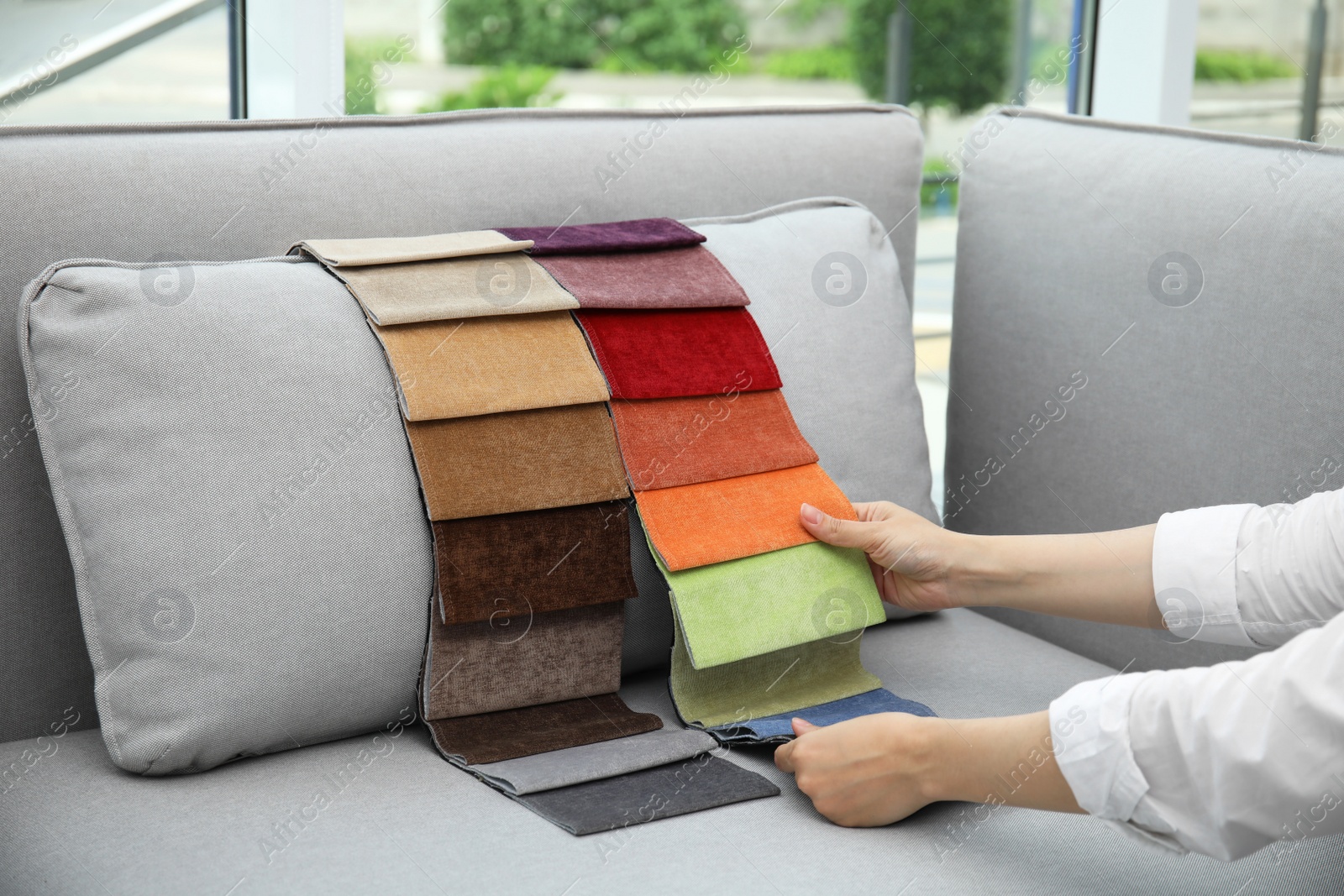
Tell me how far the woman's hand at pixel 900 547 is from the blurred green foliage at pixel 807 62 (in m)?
8.42

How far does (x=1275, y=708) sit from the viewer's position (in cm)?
65

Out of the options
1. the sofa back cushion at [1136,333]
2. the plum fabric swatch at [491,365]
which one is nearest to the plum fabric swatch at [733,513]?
the plum fabric swatch at [491,365]

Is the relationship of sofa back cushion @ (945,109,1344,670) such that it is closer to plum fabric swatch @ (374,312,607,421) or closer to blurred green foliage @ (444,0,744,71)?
plum fabric swatch @ (374,312,607,421)

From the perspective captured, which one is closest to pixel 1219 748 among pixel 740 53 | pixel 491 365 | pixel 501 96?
pixel 491 365

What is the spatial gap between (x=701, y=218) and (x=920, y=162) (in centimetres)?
33

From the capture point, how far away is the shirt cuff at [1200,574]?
0.94 meters

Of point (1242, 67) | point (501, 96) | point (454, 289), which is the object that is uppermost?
point (1242, 67)

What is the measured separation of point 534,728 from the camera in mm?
945

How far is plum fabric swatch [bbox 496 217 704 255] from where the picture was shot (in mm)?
1059

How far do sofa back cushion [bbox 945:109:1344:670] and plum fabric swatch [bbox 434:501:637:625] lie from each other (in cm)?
55

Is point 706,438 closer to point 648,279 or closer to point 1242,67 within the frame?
point 648,279

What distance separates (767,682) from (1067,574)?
286mm

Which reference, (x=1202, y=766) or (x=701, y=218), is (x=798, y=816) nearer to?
(x=1202, y=766)

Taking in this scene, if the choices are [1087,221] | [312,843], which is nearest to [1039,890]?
[312,843]
